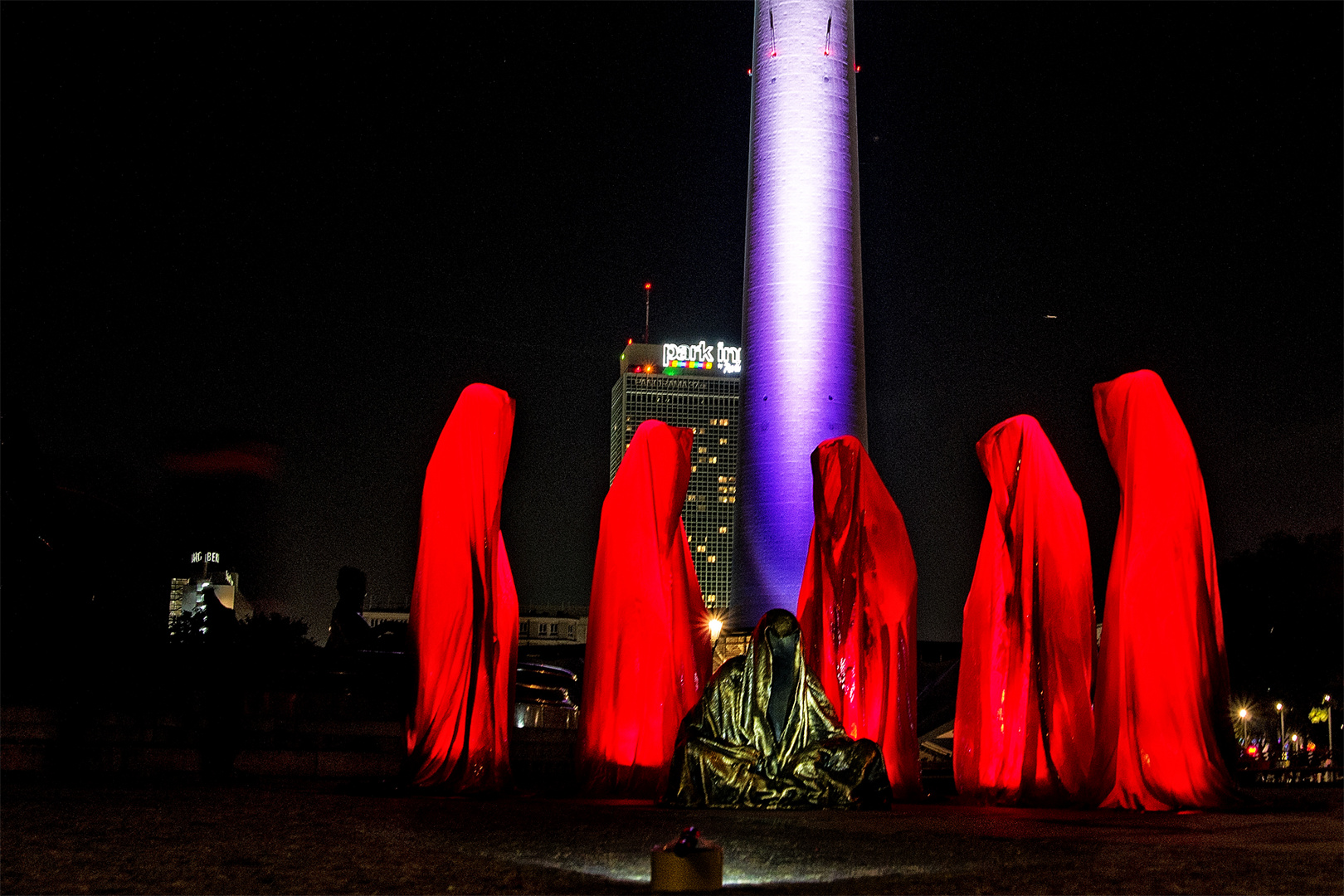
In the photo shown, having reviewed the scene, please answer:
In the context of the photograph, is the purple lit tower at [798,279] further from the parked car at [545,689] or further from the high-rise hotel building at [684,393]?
the high-rise hotel building at [684,393]

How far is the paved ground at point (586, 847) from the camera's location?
6359 mm

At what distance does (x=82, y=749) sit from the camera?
14688 mm

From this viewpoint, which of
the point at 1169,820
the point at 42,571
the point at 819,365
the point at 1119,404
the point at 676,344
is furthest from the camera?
the point at 676,344

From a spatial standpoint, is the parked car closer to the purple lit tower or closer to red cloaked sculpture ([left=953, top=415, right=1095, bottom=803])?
red cloaked sculpture ([left=953, top=415, right=1095, bottom=803])

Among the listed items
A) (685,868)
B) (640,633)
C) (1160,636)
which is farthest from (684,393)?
(685,868)

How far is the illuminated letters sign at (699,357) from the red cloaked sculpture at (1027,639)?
7175cm

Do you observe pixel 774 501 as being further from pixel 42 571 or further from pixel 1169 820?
pixel 1169 820

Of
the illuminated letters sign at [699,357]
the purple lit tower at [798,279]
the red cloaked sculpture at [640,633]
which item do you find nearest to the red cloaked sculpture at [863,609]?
the red cloaked sculpture at [640,633]

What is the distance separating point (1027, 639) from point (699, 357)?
74407 millimetres

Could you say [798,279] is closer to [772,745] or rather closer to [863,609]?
[863,609]

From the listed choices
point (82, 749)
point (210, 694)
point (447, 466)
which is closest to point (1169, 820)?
point (447, 466)

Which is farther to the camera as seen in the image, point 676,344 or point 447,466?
point 676,344

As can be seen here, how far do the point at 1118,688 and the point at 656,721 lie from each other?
174 inches

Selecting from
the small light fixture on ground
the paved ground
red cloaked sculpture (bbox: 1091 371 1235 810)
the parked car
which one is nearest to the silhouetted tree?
the parked car
